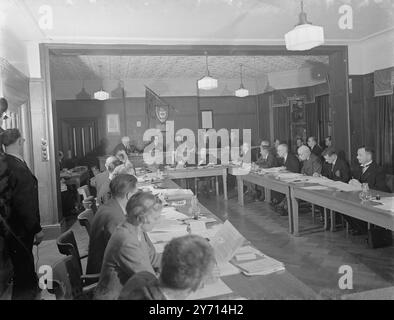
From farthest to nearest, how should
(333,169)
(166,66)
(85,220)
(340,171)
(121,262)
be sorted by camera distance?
(166,66) → (333,169) → (340,171) → (85,220) → (121,262)

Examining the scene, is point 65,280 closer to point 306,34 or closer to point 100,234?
point 100,234

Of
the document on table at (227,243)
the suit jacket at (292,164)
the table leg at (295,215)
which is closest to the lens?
the document on table at (227,243)

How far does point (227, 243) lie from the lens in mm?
2320

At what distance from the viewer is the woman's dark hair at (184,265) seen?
1.49 meters

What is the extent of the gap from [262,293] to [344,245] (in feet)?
9.73

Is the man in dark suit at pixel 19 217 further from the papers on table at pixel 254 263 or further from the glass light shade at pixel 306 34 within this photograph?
the glass light shade at pixel 306 34

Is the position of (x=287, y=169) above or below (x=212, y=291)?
above

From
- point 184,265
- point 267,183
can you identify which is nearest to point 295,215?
point 267,183

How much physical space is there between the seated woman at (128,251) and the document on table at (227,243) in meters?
0.41

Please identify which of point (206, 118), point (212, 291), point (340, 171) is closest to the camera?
A: point (212, 291)

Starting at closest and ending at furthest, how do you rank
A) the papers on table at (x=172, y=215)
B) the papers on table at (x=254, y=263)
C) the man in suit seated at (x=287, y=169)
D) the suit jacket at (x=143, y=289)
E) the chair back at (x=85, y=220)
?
the suit jacket at (x=143, y=289) < the papers on table at (x=254, y=263) < the chair back at (x=85, y=220) < the papers on table at (x=172, y=215) < the man in suit seated at (x=287, y=169)

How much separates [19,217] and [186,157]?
23.4 feet

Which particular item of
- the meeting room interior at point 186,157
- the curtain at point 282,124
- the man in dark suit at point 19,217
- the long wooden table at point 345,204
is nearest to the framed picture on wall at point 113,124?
the meeting room interior at point 186,157

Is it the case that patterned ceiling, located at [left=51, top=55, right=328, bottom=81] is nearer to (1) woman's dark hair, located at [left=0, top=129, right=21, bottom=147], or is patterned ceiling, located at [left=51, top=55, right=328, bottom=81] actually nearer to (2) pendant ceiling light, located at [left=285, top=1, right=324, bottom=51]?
(2) pendant ceiling light, located at [left=285, top=1, right=324, bottom=51]
